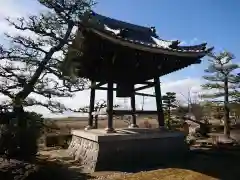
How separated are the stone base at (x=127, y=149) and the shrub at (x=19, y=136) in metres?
1.89

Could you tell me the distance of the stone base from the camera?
8.48m

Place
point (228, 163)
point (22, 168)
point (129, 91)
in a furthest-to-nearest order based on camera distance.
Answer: point (129, 91) → point (228, 163) → point (22, 168)

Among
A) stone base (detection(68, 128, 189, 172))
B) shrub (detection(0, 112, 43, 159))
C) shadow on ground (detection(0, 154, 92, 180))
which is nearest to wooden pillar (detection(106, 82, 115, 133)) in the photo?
stone base (detection(68, 128, 189, 172))

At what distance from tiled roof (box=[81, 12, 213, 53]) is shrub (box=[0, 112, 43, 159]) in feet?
12.4

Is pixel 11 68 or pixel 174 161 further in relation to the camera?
pixel 174 161

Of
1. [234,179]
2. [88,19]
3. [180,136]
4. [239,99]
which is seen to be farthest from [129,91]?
[239,99]

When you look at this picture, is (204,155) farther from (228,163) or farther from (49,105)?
(49,105)

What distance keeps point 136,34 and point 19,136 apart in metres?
6.29

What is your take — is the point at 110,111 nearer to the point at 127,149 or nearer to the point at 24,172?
the point at 127,149

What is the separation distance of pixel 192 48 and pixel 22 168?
280 inches

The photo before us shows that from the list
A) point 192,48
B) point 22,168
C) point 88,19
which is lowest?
point 22,168

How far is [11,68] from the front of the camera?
7992mm

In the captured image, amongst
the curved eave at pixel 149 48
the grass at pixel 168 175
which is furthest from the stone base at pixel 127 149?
the curved eave at pixel 149 48

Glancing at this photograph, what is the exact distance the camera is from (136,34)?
1095 cm
